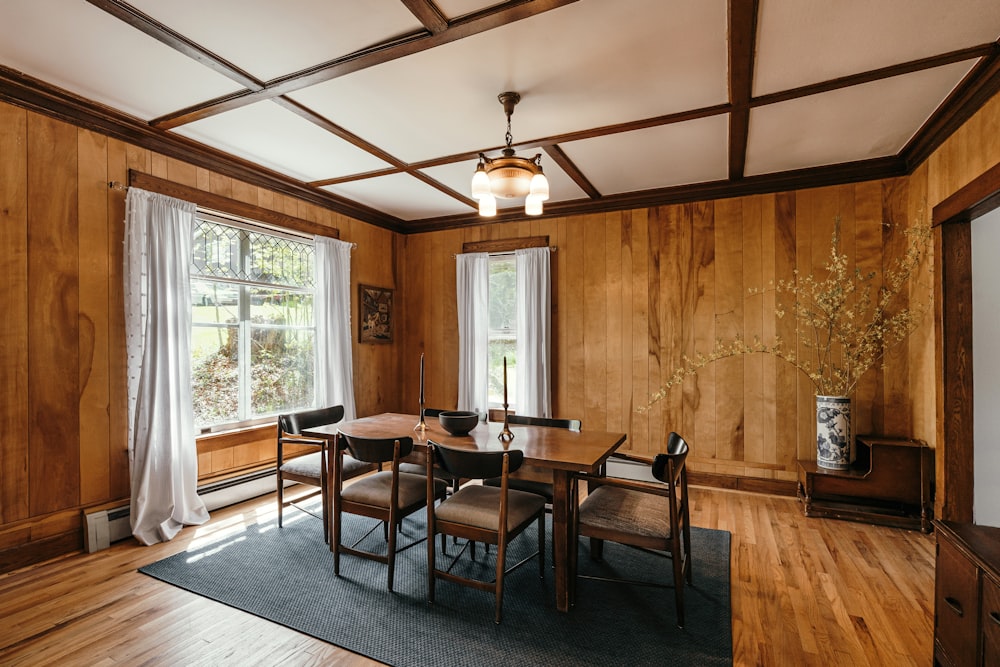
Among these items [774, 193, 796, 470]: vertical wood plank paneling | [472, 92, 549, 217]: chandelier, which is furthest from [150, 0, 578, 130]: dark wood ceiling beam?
[774, 193, 796, 470]: vertical wood plank paneling

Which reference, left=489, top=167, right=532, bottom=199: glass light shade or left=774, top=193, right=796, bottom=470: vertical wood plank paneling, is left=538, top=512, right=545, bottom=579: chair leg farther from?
left=774, top=193, right=796, bottom=470: vertical wood plank paneling

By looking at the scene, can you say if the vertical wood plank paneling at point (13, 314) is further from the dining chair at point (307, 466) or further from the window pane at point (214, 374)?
the dining chair at point (307, 466)

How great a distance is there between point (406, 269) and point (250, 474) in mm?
2706

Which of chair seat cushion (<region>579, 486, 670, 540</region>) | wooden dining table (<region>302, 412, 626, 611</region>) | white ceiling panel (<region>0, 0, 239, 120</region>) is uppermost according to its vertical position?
white ceiling panel (<region>0, 0, 239, 120</region>)

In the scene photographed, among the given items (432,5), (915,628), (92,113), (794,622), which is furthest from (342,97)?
(915,628)

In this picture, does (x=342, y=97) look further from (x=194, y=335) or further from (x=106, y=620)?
(x=106, y=620)

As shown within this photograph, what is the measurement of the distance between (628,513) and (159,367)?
2.99 metres

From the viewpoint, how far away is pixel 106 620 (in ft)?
7.44

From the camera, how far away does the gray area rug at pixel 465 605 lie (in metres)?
2.05

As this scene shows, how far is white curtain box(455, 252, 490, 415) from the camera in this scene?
5141 millimetres

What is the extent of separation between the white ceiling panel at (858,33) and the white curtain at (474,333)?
316cm

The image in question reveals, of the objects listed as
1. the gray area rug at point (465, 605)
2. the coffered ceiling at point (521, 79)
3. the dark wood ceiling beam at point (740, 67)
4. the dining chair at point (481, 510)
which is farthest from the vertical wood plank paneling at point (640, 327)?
the dining chair at point (481, 510)

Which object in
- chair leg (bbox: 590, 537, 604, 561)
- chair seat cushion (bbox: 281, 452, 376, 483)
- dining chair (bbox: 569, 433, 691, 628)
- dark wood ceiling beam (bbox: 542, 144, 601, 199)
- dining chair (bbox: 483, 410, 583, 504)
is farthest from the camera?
dark wood ceiling beam (bbox: 542, 144, 601, 199)

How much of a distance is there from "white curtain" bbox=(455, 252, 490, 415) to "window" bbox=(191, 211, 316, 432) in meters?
1.47
